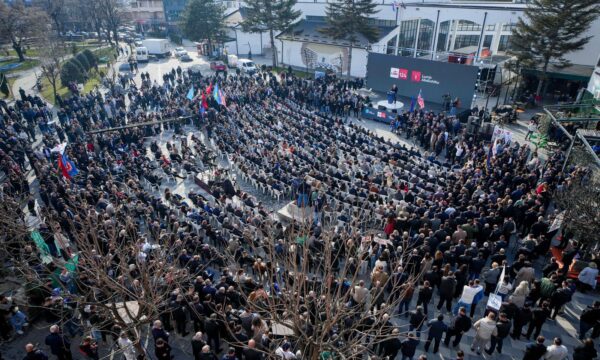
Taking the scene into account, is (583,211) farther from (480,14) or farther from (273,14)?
(273,14)

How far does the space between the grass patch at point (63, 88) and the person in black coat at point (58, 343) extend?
102 ft

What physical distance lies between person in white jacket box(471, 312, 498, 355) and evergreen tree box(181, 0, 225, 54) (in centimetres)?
5031

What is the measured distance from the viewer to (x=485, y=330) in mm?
9594

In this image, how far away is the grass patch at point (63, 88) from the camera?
35.9 meters

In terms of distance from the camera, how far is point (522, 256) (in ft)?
38.4

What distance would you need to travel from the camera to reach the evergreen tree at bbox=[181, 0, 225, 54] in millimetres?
50406

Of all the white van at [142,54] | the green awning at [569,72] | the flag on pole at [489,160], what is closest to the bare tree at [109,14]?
the white van at [142,54]

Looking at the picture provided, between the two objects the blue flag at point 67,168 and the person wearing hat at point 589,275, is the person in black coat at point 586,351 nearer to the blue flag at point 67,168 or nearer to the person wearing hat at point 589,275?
the person wearing hat at point 589,275

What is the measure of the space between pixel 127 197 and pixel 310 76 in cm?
3008

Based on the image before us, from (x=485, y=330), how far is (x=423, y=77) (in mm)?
26075

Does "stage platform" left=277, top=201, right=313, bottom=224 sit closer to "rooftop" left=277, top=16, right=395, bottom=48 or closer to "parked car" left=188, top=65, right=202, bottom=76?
"parked car" left=188, top=65, right=202, bottom=76

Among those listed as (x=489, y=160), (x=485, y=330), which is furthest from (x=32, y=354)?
(x=489, y=160)

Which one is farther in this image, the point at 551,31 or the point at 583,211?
the point at 551,31

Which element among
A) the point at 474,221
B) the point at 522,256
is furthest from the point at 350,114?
the point at 522,256
